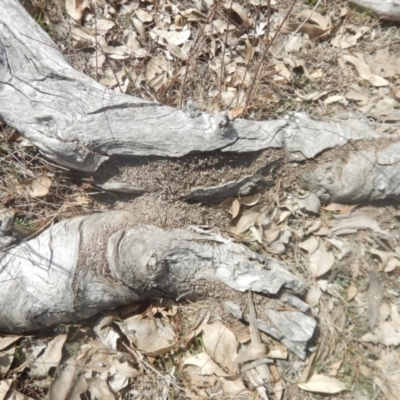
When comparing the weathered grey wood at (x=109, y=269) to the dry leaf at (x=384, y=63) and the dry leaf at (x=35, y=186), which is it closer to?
the dry leaf at (x=35, y=186)

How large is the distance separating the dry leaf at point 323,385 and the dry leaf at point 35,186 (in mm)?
1637

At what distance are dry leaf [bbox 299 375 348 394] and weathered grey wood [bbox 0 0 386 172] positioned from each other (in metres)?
1.16

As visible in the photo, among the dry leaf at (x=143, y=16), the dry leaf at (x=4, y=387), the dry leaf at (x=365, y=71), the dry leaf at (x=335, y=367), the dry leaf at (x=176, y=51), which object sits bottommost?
the dry leaf at (x=4, y=387)

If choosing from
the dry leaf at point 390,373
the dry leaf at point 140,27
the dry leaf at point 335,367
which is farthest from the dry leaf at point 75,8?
the dry leaf at point 390,373

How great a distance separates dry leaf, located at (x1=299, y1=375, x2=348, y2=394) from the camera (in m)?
2.05

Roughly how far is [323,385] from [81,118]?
1.70m

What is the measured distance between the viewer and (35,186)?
93.5 inches

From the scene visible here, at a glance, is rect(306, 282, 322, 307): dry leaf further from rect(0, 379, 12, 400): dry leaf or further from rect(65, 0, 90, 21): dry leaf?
rect(65, 0, 90, 21): dry leaf

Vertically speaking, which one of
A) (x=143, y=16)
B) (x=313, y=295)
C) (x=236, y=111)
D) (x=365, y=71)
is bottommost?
(x=313, y=295)

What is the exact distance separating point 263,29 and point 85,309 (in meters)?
2.05

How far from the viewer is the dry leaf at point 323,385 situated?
2.05 meters

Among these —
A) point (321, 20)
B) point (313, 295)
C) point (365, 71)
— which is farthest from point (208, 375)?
point (321, 20)

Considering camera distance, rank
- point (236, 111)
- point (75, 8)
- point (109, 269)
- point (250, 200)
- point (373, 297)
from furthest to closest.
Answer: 1. point (75, 8)
2. point (236, 111)
3. point (250, 200)
4. point (373, 297)
5. point (109, 269)

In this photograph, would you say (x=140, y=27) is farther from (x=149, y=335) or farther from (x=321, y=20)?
(x=149, y=335)
